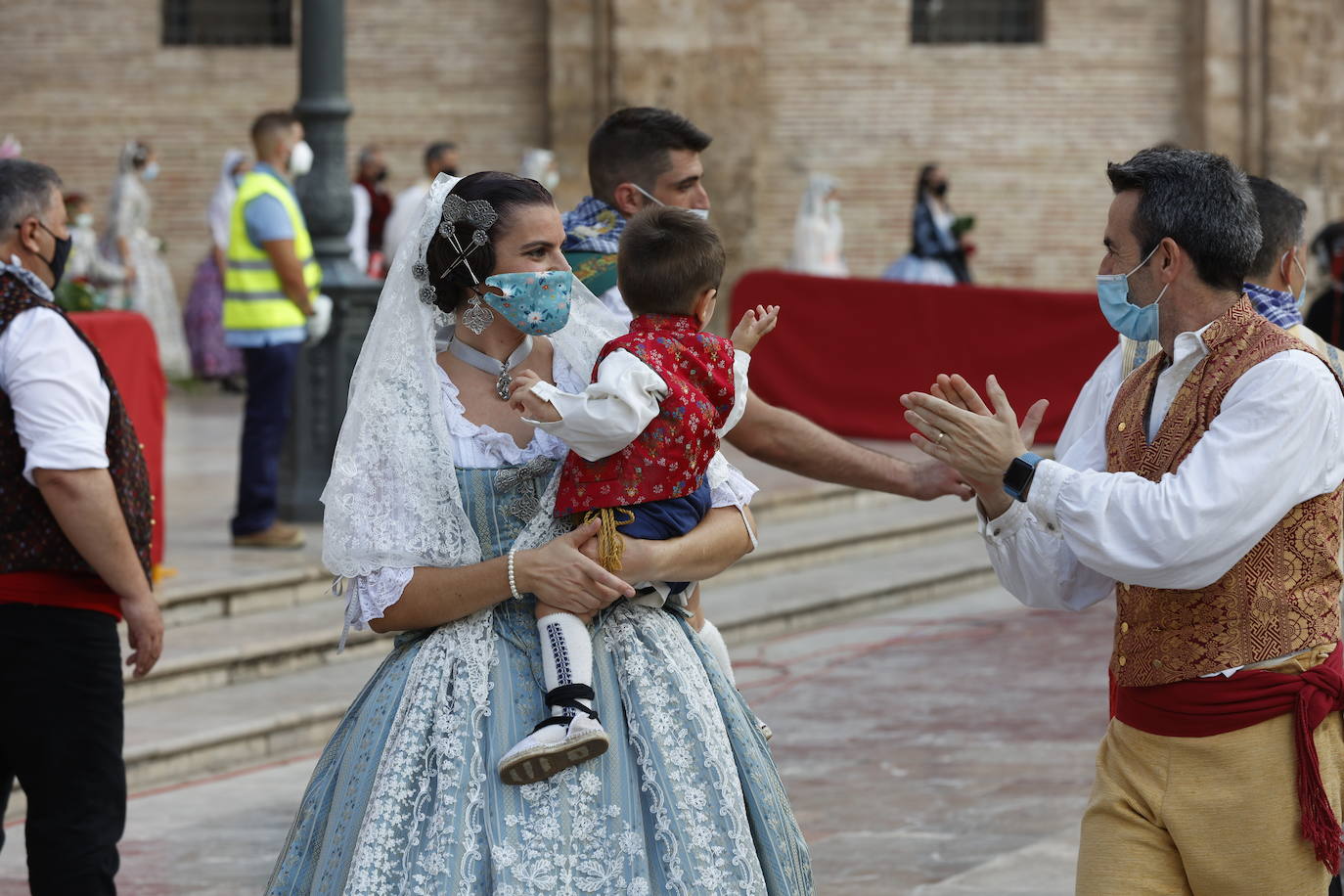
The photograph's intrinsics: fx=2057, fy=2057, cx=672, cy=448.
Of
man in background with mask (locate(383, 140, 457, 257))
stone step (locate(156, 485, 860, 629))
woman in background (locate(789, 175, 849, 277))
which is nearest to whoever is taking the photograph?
stone step (locate(156, 485, 860, 629))

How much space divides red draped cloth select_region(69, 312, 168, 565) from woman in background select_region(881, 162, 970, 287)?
961 centimetres

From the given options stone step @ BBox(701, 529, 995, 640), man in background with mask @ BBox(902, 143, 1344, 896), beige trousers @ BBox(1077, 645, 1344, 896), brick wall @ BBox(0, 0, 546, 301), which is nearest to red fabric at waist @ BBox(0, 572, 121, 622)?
man in background with mask @ BBox(902, 143, 1344, 896)

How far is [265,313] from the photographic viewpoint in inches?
369

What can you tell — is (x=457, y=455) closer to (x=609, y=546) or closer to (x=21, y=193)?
(x=609, y=546)

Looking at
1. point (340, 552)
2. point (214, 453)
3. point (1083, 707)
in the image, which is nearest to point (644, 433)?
point (340, 552)

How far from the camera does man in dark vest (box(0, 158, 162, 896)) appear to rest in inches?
166

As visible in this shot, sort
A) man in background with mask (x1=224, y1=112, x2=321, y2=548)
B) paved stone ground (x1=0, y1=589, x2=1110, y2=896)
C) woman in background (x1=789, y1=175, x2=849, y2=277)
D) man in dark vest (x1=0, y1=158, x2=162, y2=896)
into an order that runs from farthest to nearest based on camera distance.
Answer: woman in background (x1=789, y1=175, x2=849, y2=277), man in background with mask (x1=224, y1=112, x2=321, y2=548), paved stone ground (x1=0, y1=589, x2=1110, y2=896), man in dark vest (x1=0, y1=158, x2=162, y2=896)

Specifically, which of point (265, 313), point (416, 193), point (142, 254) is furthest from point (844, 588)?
point (142, 254)

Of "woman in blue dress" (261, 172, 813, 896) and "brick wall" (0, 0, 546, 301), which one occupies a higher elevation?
"brick wall" (0, 0, 546, 301)

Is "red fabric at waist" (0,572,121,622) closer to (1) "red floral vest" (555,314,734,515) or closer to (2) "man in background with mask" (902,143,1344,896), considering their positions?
(1) "red floral vest" (555,314,734,515)

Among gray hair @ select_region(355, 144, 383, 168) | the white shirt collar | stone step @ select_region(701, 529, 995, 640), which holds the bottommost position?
stone step @ select_region(701, 529, 995, 640)

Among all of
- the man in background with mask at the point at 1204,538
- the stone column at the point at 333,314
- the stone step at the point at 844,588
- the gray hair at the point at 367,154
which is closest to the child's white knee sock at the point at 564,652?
the man in background with mask at the point at 1204,538

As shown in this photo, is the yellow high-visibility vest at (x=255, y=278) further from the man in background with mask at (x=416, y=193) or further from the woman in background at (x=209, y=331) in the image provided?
the woman in background at (x=209, y=331)

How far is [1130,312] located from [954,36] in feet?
54.7
